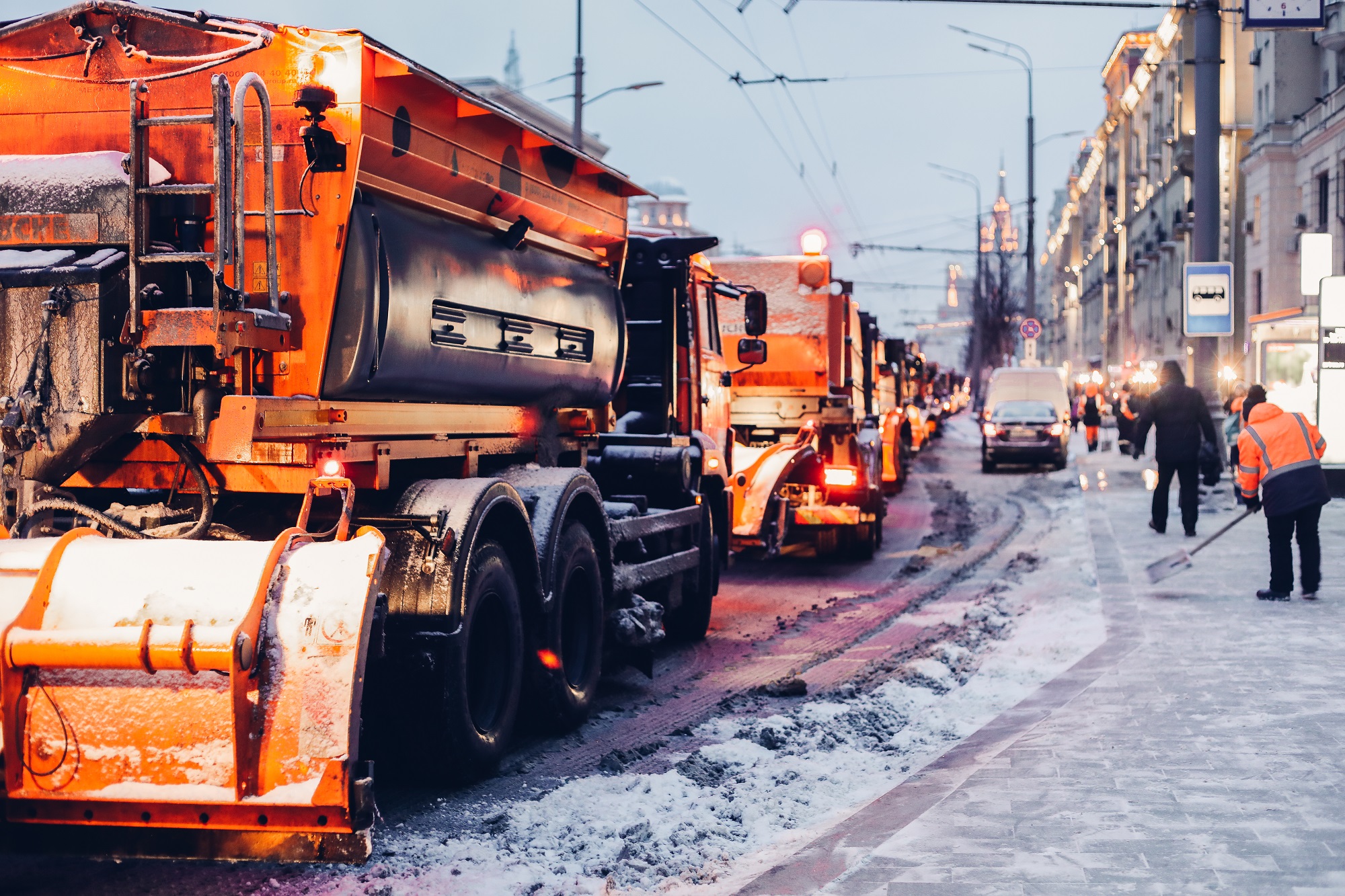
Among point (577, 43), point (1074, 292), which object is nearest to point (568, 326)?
point (577, 43)

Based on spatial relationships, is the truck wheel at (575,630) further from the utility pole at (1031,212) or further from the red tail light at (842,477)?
the utility pole at (1031,212)

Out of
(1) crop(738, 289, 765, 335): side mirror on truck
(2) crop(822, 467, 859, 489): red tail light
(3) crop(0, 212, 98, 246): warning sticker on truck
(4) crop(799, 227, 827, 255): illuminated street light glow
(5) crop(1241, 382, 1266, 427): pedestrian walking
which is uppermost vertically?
(4) crop(799, 227, 827, 255): illuminated street light glow

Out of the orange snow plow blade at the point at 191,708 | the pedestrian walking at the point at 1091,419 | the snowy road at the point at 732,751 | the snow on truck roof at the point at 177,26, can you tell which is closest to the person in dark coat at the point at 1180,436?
the snowy road at the point at 732,751

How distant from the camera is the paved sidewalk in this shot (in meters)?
4.36

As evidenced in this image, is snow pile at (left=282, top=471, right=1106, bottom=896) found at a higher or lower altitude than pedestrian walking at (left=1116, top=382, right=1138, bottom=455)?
lower

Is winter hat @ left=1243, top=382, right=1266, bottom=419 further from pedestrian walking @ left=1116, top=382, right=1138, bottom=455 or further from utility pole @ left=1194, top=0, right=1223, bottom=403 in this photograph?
pedestrian walking @ left=1116, top=382, right=1138, bottom=455

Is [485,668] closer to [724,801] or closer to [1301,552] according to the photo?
[724,801]

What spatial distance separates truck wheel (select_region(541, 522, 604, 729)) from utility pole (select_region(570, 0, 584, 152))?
569 inches

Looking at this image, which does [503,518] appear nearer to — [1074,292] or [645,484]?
[645,484]

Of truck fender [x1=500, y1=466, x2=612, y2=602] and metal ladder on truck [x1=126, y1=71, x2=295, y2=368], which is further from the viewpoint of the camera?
truck fender [x1=500, y1=466, x2=612, y2=602]

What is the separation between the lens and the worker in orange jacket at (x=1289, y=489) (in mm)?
10195

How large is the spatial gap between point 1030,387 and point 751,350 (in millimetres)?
21207

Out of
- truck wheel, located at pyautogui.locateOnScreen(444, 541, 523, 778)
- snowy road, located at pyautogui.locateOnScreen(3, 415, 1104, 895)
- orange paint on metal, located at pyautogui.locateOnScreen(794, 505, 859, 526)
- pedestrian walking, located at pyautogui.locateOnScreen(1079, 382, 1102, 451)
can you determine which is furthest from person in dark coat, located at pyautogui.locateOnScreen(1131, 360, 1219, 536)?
pedestrian walking, located at pyautogui.locateOnScreen(1079, 382, 1102, 451)

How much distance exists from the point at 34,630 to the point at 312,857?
1.12 metres
